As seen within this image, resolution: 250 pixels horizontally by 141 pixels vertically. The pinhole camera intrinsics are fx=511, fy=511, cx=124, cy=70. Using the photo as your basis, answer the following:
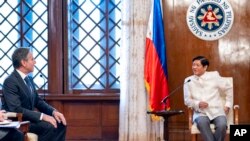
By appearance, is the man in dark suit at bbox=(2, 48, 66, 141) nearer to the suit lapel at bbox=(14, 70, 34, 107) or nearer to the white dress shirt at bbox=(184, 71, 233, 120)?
the suit lapel at bbox=(14, 70, 34, 107)

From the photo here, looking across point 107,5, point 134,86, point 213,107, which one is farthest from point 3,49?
point 213,107

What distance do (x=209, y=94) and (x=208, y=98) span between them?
47 mm

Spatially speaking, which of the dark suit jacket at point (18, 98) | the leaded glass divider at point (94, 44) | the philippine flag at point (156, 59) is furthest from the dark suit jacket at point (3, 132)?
the leaded glass divider at point (94, 44)

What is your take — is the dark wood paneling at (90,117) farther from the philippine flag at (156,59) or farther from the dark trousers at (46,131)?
the dark trousers at (46,131)

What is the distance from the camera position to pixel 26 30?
6.67 m

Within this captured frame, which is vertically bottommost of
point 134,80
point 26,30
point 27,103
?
point 27,103

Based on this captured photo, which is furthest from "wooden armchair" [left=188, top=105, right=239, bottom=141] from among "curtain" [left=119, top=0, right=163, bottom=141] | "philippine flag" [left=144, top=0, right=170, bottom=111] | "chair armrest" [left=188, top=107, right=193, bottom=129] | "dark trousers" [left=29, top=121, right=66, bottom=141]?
"dark trousers" [left=29, top=121, right=66, bottom=141]

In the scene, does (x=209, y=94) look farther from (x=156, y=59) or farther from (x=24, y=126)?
(x=24, y=126)

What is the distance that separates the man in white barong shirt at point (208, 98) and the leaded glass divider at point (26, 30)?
2.11 metres

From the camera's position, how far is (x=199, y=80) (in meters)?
5.54

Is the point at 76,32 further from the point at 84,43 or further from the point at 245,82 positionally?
the point at 245,82

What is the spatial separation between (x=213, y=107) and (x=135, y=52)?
3.94ft

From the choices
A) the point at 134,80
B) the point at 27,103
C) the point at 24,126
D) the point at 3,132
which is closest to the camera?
the point at 3,132

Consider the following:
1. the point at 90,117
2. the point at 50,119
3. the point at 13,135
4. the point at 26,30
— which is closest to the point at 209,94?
the point at 90,117
